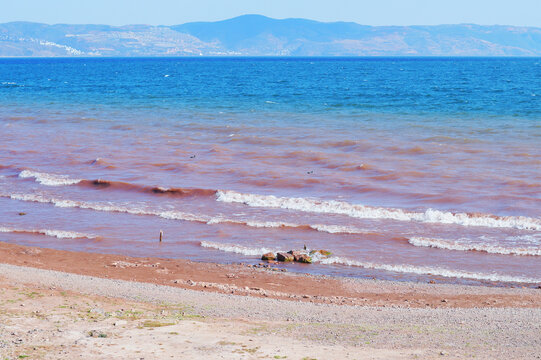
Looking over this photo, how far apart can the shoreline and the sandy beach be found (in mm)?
21

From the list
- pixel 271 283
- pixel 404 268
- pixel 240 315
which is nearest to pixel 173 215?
pixel 271 283

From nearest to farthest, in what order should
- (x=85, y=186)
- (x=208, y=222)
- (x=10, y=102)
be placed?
1. (x=208, y=222)
2. (x=85, y=186)
3. (x=10, y=102)

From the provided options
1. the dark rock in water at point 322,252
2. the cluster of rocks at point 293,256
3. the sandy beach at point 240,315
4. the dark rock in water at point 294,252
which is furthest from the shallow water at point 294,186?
the sandy beach at point 240,315

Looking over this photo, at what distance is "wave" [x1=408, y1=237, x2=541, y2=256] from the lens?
16.2 m

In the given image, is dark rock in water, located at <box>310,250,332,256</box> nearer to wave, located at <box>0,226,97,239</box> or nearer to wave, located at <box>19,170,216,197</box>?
wave, located at <box>0,226,97,239</box>

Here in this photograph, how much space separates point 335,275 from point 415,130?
81.4ft

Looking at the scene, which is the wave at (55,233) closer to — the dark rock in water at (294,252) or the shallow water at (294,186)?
the shallow water at (294,186)

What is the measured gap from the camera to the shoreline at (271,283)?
12.6m

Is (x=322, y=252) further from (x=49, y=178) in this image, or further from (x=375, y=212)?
(x=49, y=178)

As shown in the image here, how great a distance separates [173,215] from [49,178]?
25.8 ft

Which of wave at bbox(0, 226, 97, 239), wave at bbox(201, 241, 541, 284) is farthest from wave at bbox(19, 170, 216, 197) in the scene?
wave at bbox(201, 241, 541, 284)

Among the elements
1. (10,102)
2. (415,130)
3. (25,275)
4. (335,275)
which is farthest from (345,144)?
(10,102)

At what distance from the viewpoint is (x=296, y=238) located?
17.7 m

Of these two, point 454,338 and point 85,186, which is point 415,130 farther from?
point 454,338
